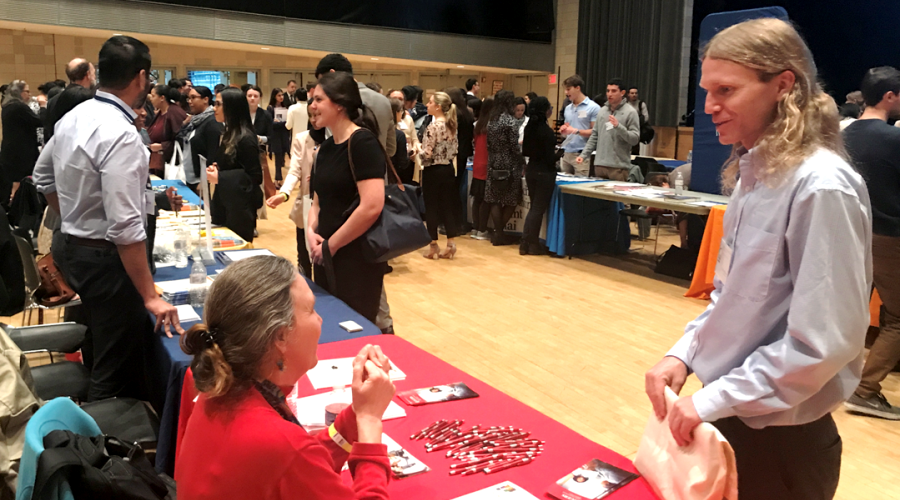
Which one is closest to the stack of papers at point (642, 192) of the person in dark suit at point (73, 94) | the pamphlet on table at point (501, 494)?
the person in dark suit at point (73, 94)

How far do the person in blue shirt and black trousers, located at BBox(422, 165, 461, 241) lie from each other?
1.61 metres

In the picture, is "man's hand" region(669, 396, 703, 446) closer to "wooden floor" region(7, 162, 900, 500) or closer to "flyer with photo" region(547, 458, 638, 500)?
"flyer with photo" region(547, 458, 638, 500)

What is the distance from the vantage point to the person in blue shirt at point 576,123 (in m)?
8.04

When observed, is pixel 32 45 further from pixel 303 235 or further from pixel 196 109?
pixel 303 235

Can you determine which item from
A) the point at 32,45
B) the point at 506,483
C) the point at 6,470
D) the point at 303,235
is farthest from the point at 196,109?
the point at 32,45

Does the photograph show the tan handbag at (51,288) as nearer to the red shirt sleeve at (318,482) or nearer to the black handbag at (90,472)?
the black handbag at (90,472)

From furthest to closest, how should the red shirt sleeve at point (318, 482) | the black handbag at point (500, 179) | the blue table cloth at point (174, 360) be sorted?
the black handbag at point (500, 179), the blue table cloth at point (174, 360), the red shirt sleeve at point (318, 482)

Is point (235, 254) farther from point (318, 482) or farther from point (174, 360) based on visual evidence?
point (318, 482)

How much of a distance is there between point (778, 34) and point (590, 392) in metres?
2.78

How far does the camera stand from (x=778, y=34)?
1.26m

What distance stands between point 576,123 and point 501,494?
7.26 m

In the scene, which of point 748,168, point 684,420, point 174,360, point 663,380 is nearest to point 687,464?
point 684,420

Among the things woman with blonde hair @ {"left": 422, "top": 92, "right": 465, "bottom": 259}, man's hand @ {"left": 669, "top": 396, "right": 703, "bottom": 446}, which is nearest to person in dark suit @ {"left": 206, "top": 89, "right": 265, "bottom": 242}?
woman with blonde hair @ {"left": 422, "top": 92, "right": 465, "bottom": 259}

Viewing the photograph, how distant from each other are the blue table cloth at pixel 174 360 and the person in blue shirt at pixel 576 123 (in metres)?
5.66
